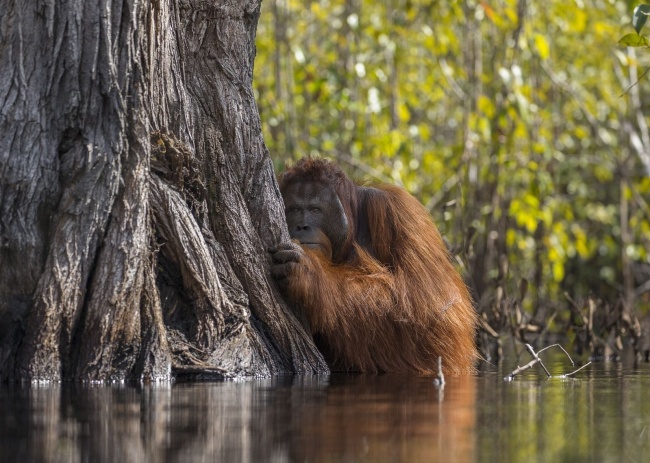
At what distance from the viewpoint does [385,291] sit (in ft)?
18.5

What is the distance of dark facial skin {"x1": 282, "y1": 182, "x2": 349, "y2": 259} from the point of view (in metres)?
5.94

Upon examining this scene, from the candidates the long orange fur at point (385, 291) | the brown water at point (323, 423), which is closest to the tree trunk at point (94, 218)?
the brown water at point (323, 423)

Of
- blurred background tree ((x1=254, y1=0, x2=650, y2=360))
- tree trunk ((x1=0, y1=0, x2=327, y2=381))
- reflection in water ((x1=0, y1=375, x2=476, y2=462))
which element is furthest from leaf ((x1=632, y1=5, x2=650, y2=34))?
blurred background tree ((x1=254, y1=0, x2=650, y2=360))

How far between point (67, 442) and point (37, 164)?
2.03 m

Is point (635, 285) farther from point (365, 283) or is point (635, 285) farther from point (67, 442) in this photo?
point (67, 442)

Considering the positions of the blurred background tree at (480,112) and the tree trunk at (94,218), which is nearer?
the tree trunk at (94,218)

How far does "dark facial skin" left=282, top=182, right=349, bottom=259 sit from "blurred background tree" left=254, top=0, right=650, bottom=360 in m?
2.39

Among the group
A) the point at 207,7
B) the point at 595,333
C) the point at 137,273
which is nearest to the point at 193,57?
the point at 207,7

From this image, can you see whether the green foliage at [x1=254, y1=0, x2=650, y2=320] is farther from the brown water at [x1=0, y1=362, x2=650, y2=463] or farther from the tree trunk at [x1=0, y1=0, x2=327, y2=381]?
the brown water at [x1=0, y1=362, x2=650, y2=463]

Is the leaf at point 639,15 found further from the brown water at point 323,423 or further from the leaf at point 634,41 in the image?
the brown water at point 323,423

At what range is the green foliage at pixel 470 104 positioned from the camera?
33.8 feet

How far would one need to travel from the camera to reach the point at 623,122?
39.7 ft

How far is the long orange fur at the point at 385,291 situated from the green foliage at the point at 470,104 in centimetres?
233

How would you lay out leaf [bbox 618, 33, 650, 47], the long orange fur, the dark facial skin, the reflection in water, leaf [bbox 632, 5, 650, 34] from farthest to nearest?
the dark facial skin
the long orange fur
leaf [bbox 618, 33, 650, 47]
leaf [bbox 632, 5, 650, 34]
the reflection in water
